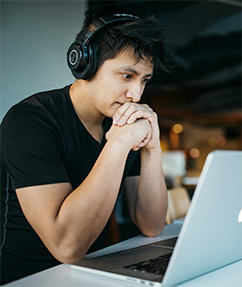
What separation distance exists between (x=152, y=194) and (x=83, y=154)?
321 mm

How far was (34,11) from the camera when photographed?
1647 millimetres

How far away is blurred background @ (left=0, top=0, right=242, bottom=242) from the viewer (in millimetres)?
1533

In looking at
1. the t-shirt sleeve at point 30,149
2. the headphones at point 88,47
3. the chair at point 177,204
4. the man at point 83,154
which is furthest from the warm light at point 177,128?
the t-shirt sleeve at point 30,149

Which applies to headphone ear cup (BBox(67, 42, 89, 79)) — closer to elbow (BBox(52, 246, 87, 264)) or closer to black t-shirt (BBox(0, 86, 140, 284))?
black t-shirt (BBox(0, 86, 140, 284))

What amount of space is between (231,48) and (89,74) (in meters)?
4.02

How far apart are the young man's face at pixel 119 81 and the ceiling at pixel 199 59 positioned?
292 mm

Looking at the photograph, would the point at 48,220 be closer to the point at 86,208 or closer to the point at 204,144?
the point at 86,208

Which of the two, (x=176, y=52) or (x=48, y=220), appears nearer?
(x=48, y=220)

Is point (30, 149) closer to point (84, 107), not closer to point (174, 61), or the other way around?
point (84, 107)

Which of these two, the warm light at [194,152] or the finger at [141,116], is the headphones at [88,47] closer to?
the finger at [141,116]

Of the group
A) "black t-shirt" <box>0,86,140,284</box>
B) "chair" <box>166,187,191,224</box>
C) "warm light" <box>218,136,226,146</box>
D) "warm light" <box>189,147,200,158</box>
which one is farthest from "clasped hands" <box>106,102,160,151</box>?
"warm light" <box>218,136,226,146</box>

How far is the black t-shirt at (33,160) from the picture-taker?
0.90 m

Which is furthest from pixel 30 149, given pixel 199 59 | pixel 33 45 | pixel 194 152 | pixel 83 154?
pixel 194 152

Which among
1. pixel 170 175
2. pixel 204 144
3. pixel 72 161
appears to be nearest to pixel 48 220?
pixel 72 161
